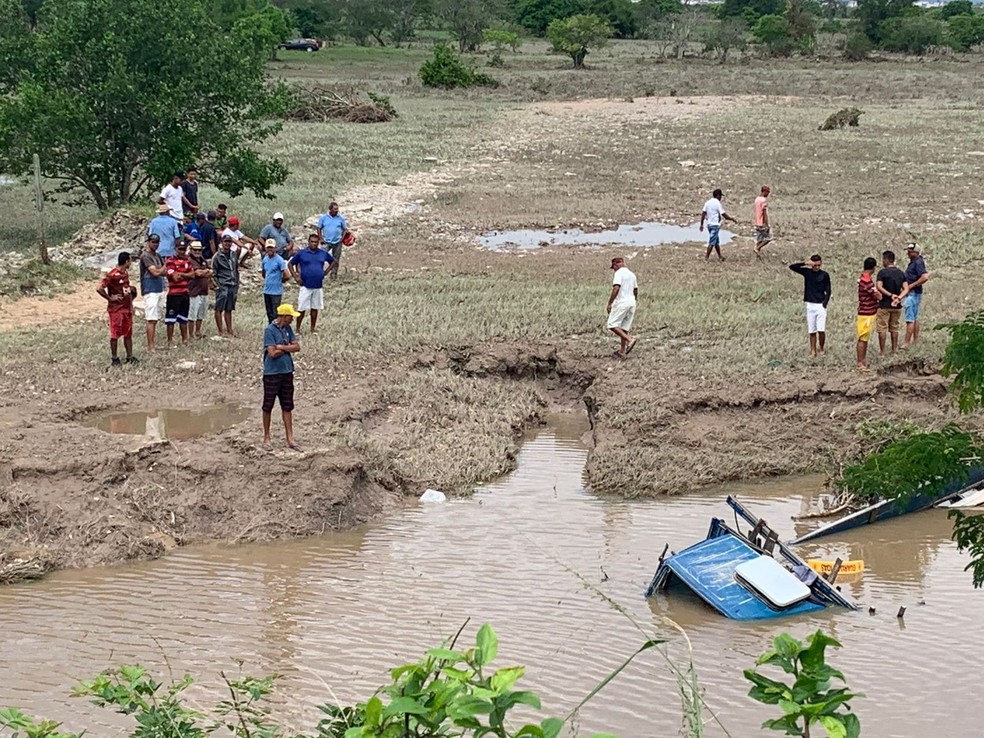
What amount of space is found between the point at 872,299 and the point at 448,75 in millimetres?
46426

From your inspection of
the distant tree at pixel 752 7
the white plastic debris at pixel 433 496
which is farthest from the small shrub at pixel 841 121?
the distant tree at pixel 752 7

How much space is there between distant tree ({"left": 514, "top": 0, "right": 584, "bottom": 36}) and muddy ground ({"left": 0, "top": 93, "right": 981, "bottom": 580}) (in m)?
74.0

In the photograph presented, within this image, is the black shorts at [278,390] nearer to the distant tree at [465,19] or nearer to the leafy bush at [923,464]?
the leafy bush at [923,464]

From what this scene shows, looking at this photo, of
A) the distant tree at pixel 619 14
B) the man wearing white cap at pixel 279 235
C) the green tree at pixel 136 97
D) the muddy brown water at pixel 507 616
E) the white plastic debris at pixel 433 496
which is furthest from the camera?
the distant tree at pixel 619 14

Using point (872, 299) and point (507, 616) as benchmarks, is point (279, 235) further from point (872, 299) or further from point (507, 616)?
point (507, 616)

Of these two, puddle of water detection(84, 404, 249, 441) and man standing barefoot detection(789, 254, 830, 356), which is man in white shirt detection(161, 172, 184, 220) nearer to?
puddle of water detection(84, 404, 249, 441)

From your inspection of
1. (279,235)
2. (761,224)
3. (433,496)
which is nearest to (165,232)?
(279,235)

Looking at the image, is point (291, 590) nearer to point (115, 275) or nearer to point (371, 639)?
point (371, 639)

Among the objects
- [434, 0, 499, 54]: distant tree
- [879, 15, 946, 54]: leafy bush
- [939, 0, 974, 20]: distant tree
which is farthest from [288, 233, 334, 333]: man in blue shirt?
[939, 0, 974, 20]: distant tree

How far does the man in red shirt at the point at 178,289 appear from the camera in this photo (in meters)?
15.7

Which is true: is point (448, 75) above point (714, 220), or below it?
above

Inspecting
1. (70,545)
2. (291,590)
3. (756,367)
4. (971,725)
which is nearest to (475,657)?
(971,725)

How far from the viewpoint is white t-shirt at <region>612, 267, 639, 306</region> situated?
51.9 feet

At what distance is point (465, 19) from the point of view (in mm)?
83125
